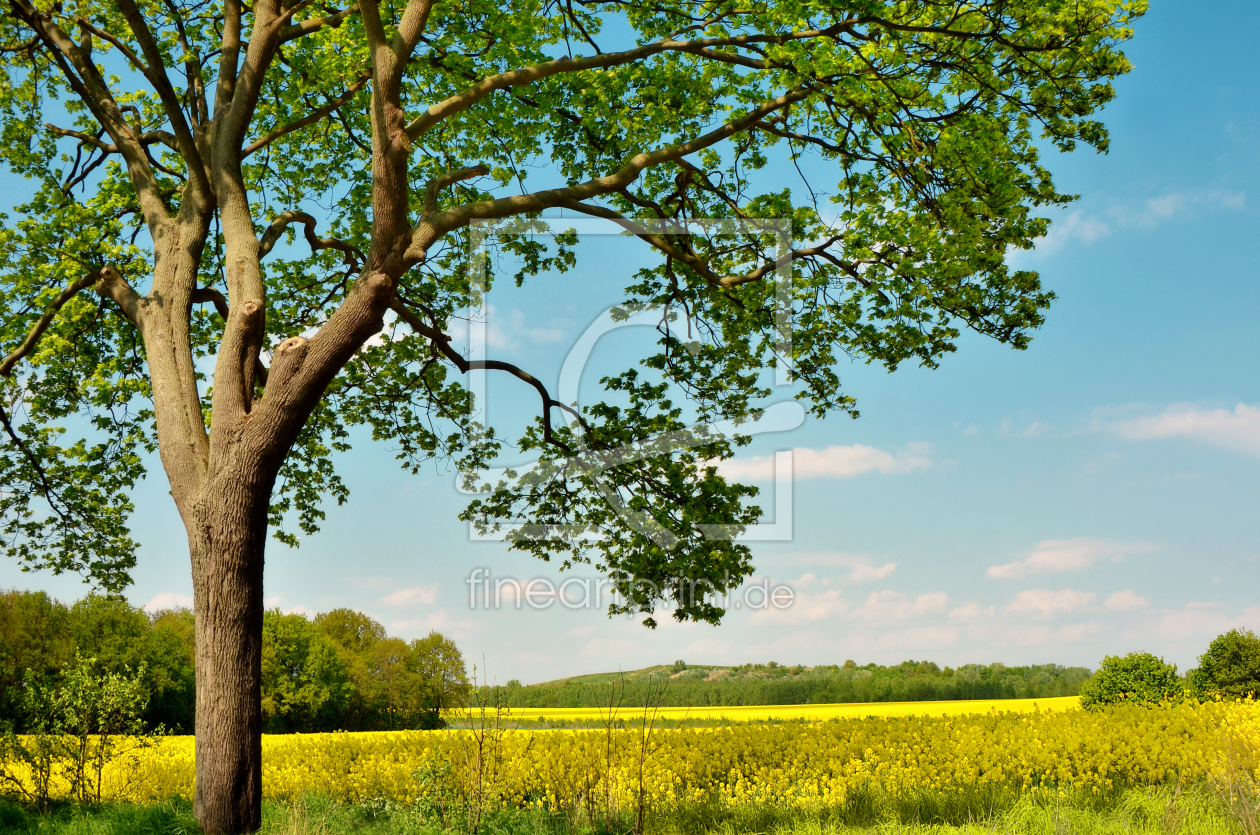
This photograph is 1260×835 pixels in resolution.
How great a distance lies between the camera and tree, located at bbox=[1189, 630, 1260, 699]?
23375 millimetres

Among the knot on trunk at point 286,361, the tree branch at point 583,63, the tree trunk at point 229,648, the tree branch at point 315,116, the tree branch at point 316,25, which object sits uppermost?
the tree branch at point 316,25

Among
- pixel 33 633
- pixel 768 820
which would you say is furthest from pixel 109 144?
pixel 33 633

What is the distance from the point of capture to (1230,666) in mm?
24156

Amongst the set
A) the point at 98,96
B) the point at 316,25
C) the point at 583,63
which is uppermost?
the point at 316,25

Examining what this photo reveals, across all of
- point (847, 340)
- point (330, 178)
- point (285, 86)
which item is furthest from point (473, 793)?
point (285, 86)

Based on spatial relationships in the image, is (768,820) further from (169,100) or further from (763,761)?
(169,100)

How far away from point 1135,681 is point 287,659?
32.6 meters

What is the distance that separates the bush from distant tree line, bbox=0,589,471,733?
19220mm

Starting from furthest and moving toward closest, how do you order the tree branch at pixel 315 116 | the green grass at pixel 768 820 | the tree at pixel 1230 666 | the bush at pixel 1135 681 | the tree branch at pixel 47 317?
the tree at pixel 1230 666 < the bush at pixel 1135 681 < the tree branch at pixel 315 116 < the tree branch at pixel 47 317 < the green grass at pixel 768 820

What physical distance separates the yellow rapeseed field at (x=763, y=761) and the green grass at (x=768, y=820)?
120 cm

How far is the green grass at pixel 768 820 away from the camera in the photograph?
6.79 metres


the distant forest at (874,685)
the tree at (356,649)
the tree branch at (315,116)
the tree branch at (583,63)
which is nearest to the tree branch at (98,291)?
the tree branch at (315,116)

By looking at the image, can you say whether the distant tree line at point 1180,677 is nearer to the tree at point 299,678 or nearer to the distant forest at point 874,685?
the distant forest at point 874,685

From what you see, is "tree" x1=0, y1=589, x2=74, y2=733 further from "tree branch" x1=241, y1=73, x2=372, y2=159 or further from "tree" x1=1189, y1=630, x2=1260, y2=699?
"tree" x1=1189, y1=630, x2=1260, y2=699
